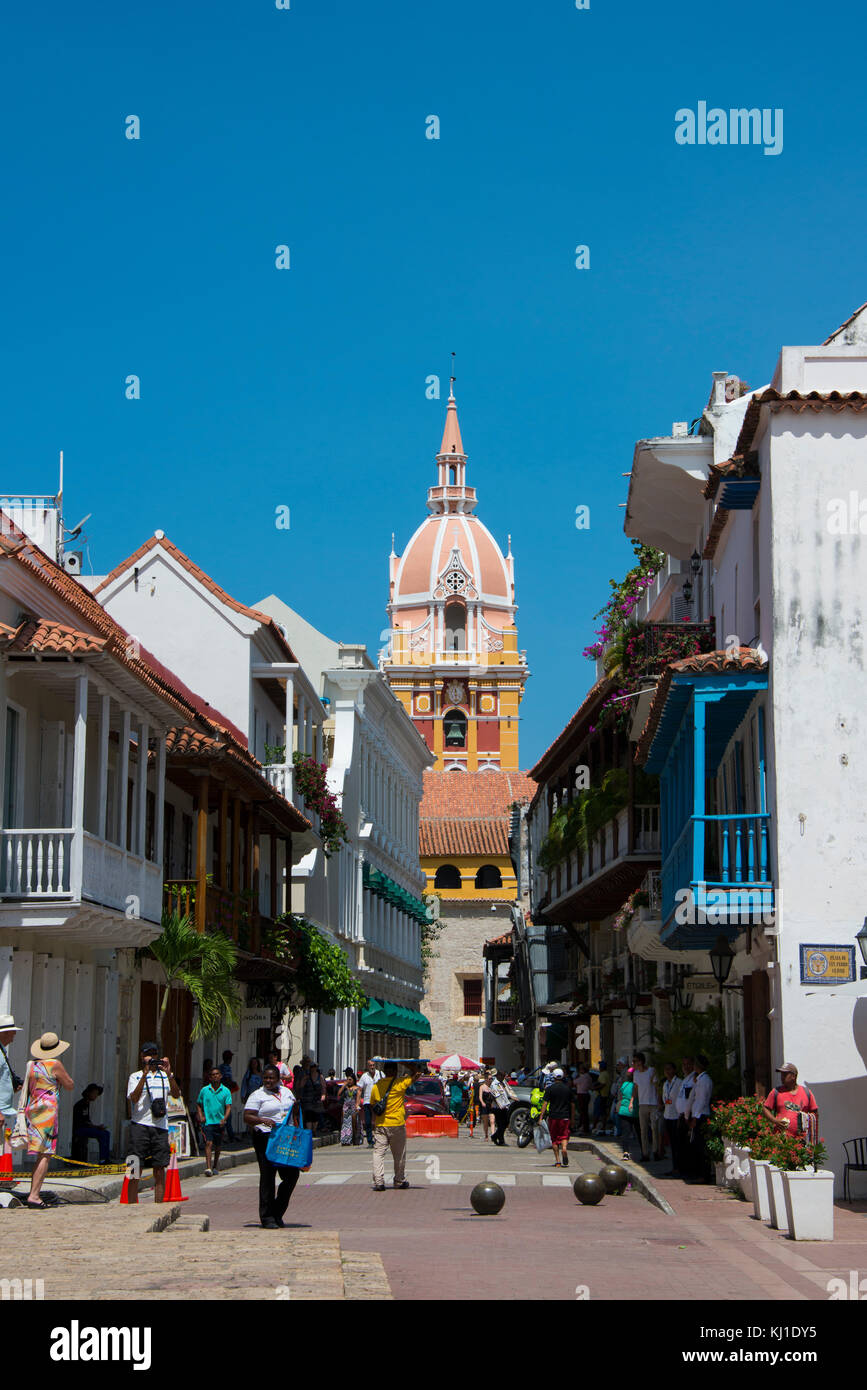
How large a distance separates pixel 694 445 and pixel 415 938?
4735 cm

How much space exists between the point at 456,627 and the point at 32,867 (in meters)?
107

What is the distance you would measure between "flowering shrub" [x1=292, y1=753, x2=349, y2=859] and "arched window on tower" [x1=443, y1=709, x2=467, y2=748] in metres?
76.8

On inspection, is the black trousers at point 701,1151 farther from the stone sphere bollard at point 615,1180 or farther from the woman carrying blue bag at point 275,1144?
the woman carrying blue bag at point 275,1144

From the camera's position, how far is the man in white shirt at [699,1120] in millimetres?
21297

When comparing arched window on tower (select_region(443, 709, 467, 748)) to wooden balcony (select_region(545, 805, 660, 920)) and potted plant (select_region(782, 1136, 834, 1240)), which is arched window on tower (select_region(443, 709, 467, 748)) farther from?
potted plant (select_region(782, 1136, 834, 1240))

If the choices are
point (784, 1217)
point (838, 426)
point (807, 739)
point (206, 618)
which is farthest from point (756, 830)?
point (206, 618)

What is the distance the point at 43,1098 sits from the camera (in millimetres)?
16641

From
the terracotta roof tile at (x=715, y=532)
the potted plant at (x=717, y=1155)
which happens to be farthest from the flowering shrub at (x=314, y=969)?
the potted plant at (x=717, y=1155)

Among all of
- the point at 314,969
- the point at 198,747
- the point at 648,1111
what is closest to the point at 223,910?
the point at 198,747

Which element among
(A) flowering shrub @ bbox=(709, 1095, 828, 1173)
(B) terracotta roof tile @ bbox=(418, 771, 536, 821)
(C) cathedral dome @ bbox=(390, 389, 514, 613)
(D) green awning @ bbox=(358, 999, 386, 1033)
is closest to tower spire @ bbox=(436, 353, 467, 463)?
(C) cathedral dome @ bbox=(390, 389, 514, 613)

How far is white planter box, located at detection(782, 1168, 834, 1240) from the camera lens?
14.8 meters

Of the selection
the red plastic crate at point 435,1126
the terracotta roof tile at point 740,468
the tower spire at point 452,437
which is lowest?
the red plastic crate at point 435,1126

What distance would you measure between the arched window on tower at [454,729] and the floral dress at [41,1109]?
351 feet

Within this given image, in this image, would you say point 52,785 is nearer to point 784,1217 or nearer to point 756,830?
point 756,830
